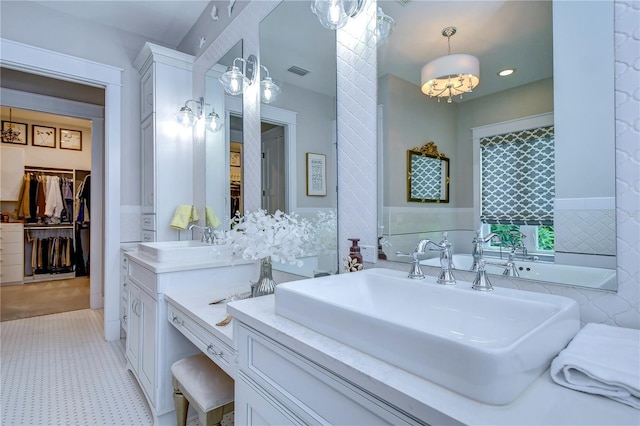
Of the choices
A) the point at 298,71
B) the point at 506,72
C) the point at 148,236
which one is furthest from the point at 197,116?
the point at 506,72

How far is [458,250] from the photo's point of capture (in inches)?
46.8

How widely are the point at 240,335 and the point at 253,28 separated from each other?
6.57ft

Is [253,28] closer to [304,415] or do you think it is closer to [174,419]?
[304,415]

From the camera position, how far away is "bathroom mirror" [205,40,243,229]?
7.82 feet

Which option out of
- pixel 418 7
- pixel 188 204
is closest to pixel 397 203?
pixel 418 7

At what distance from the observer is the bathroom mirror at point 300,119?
5.36 feet

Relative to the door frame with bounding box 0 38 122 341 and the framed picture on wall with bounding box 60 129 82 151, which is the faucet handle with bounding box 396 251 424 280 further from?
the framed picture on wall with bounding box 60 129 82 151

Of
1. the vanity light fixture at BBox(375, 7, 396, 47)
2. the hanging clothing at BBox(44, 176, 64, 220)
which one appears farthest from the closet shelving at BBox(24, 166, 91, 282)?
the vanity light fixture at BBox(375, 7, 396, 47)

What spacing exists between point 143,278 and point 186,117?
1596mm

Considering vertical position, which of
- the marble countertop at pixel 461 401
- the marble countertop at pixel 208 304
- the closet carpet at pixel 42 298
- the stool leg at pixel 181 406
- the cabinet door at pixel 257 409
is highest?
the marble countertop at pixel 461 401

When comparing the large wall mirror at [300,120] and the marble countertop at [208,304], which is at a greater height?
the large wall mirror at [300,120]

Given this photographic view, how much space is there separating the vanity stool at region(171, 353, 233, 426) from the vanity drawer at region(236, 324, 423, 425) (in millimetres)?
443

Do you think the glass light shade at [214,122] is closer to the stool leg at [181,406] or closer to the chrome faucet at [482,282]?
the stool leg at [181,406]

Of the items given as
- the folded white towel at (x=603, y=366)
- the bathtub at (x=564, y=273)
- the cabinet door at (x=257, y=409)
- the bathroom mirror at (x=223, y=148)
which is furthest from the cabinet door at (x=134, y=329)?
the folded white towel at (x=603, y=366)
